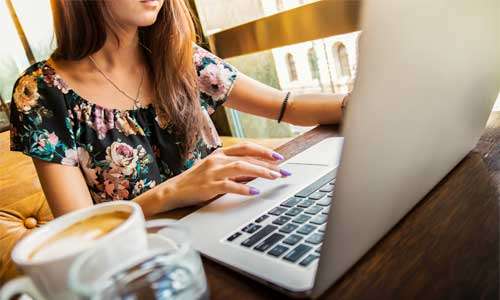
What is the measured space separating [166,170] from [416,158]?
0.68m

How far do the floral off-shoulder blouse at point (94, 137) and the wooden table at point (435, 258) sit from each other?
522mm

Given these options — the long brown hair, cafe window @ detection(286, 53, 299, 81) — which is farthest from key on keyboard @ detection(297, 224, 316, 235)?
cafe window @ detection(286, 53, 299, 81)

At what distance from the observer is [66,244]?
0.28 metres

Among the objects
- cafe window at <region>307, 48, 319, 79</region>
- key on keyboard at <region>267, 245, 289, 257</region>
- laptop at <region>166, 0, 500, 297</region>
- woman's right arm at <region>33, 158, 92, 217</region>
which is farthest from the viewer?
cafe window at <region>307, 48, 319, 79</region>

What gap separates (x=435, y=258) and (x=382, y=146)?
12cm

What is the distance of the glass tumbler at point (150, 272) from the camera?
0.24 metres

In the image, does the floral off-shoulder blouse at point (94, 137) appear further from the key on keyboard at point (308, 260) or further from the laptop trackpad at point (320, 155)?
the key on keyboard at point (308, 260)

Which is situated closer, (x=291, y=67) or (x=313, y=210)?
(x=313, y=210)

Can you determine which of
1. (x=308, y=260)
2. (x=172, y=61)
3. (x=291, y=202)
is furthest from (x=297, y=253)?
(x=172, y=61)

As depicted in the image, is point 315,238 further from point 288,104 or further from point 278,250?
point 288,104

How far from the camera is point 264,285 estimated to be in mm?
307

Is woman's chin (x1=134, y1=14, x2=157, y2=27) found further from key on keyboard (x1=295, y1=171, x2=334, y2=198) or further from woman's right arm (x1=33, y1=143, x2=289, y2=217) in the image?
key on keyboard (x1=295, y1=171, x2=334, y2=198)

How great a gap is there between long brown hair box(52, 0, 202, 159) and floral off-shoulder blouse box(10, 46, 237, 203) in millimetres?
31

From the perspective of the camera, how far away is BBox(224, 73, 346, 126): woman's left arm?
81 cm
